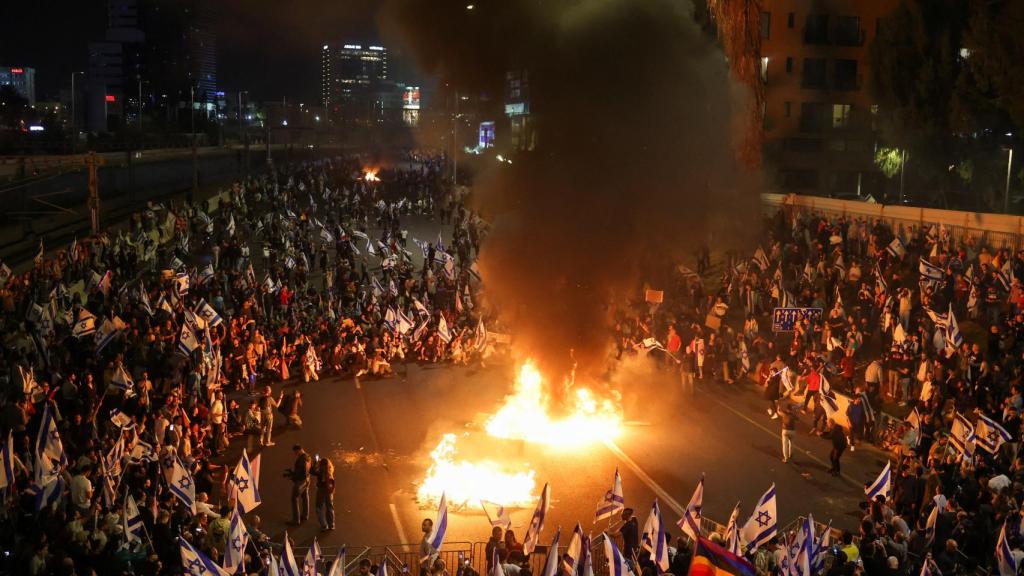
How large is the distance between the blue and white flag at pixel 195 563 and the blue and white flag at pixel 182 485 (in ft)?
8.73

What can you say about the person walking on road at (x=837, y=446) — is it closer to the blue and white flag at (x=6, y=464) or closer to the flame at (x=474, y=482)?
→ the flame at (x=474, y=482)

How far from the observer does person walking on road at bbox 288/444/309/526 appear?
13484mm

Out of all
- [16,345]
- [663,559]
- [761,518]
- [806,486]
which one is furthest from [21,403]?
[806,486]

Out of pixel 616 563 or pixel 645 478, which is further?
pixel 645 478

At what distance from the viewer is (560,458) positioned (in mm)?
16750

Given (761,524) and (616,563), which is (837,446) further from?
(616,563)

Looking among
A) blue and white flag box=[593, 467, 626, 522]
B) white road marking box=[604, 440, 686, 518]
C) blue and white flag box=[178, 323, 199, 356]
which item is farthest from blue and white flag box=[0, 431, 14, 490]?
white road marking box=[604, 440, 686, 518]

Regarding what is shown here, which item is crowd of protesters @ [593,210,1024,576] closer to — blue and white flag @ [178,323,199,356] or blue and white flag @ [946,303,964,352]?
blue and white flag @ [946,303,964,352]

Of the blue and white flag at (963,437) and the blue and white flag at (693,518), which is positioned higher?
the blue and white flag at (963,437)

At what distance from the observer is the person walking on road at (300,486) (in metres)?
13.5

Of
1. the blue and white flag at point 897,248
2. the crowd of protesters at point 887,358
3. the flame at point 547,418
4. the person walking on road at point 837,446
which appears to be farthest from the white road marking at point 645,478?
the blue and white flag at point 897,248

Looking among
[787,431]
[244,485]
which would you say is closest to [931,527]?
[787,431]

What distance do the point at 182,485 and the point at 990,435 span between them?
1077cm

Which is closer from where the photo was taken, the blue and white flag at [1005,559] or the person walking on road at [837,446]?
the blue and white flag at [1005,559]
